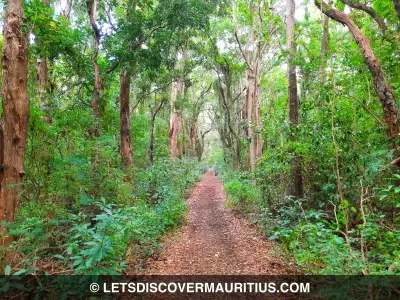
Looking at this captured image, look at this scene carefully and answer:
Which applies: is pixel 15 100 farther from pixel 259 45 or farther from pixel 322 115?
pixel 259 45

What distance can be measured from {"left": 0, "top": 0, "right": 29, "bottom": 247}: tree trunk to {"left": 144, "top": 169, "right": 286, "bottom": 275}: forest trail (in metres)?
2.65

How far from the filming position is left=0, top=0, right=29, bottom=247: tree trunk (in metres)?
4.62

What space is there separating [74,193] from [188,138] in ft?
83.8

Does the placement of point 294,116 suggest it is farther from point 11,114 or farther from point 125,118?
point 11,114

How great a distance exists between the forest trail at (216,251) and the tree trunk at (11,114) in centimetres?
265

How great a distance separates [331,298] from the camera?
11.2 ft

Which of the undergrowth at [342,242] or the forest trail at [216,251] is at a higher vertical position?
the undergrowth at [342,242]

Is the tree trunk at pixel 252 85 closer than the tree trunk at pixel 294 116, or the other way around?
the tree trunk at pixel 294 116

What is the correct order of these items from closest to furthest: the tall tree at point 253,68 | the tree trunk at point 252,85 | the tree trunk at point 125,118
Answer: the tree trunk at point 125,118 → the tall tree at point 253,68 → the tree trunk at point 252,85

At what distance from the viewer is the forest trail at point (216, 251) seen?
17.0 ft

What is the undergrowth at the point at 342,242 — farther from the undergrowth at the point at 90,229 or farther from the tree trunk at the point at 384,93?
the undergrowth at the point at 90,229

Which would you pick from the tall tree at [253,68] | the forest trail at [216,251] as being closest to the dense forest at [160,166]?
the forest trail at [216,251]

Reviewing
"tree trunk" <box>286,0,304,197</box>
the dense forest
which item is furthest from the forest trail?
"tree trunk" <box>286,0,304,197</box>

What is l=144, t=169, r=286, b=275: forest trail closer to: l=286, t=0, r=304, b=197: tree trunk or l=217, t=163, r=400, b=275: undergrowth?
l=217, t=163, r=400, b=275: undergrowth
